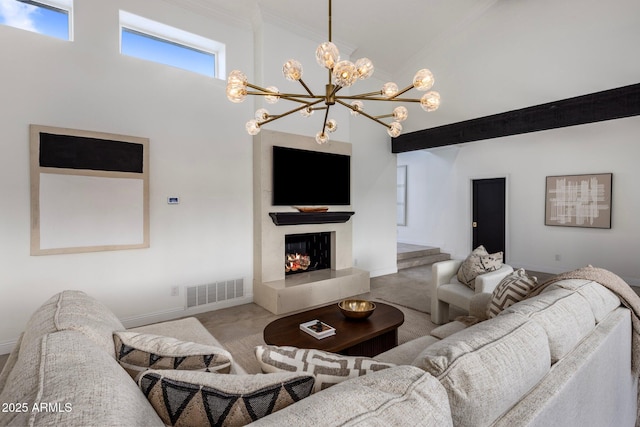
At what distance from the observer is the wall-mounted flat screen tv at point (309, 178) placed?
4230 millimetres

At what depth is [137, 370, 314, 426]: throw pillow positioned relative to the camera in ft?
2.55

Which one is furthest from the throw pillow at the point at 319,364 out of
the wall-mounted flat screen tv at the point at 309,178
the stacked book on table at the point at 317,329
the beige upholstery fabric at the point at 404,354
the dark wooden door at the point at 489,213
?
the dark wooden door at the point at 489,213

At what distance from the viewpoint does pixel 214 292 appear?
3.96 m

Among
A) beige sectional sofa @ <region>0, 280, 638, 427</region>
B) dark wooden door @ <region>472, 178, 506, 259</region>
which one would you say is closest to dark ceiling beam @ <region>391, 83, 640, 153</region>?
dark wooden door @ <region>472, 178, 506, 259</region>

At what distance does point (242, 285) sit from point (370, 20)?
4.27 meters

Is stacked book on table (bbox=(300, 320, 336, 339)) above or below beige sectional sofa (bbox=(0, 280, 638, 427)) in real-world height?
below

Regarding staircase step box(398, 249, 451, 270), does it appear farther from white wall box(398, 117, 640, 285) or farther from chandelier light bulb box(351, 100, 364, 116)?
chandelier light bulb box(351, 100, 364, 116)

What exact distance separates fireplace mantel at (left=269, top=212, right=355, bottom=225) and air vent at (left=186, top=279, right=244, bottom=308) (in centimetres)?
101

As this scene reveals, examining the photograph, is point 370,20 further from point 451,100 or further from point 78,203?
point 78,203

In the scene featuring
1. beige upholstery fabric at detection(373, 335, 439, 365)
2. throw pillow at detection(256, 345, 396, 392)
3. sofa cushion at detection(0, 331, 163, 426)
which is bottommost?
beige upholstery fabric at detection(373, 335, 439, 365)

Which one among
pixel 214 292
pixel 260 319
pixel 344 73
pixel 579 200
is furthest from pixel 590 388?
pixel 579 200

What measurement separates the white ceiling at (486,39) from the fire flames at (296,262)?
3.11 metres

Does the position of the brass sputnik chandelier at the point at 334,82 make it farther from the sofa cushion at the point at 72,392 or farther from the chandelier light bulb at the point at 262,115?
the sofa cushion at the point at 72,392

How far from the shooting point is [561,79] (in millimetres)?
3818
